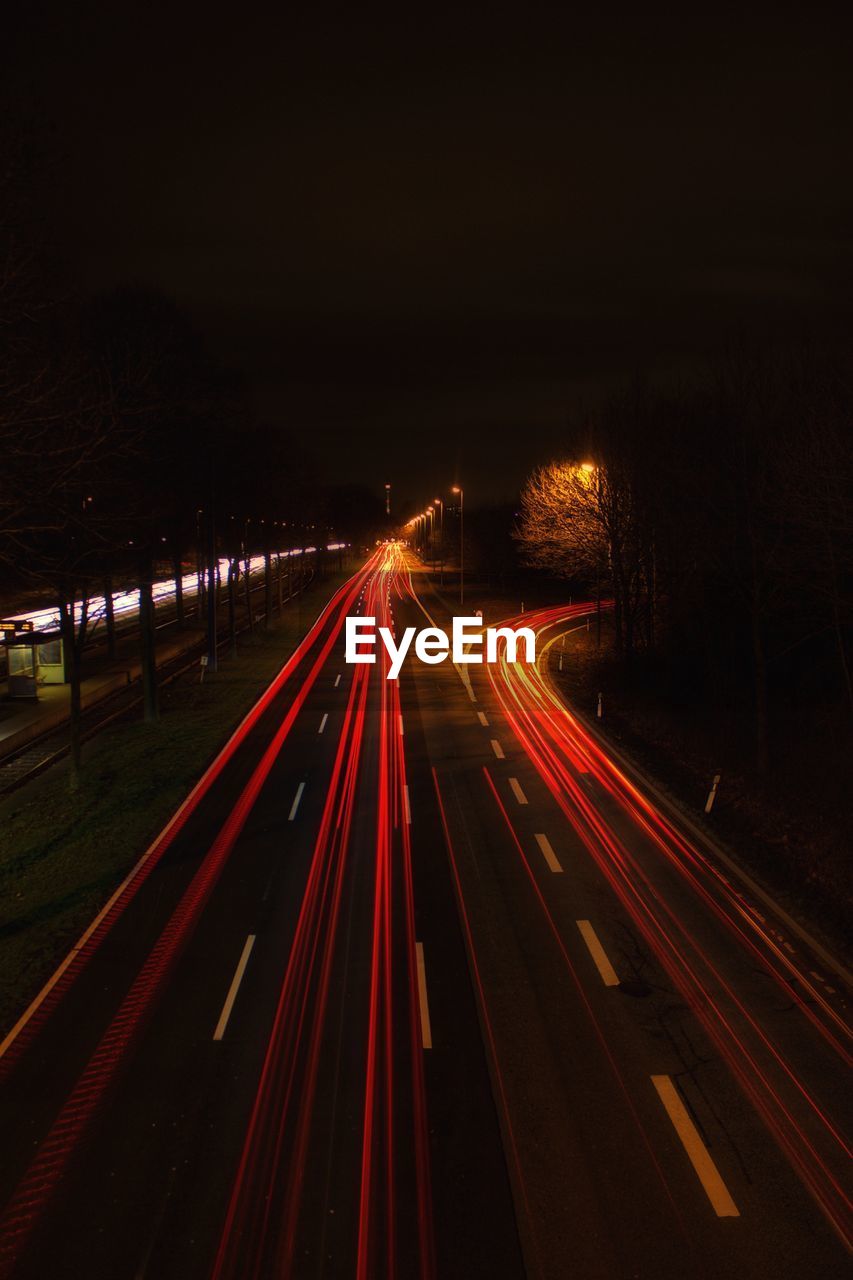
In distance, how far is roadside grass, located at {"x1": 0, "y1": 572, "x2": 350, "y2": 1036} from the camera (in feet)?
37.8

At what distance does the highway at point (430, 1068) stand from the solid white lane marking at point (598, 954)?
0.04m

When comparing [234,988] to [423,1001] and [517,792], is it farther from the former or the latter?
[517,792]

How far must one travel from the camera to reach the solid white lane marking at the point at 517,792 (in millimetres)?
17962

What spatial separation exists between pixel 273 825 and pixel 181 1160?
8.99 m

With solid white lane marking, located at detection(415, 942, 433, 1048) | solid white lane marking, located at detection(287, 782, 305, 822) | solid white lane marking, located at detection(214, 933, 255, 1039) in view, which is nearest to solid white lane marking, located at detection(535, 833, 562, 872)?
solid white lane marking, located at detection(415, 942, 433, 1048)

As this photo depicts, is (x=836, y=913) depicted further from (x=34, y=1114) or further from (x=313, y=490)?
(x=313, y=490)

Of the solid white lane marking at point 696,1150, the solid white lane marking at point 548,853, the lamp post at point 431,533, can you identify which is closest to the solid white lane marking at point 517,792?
the solid white lane marking at point 548,853

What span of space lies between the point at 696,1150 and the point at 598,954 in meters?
3.69

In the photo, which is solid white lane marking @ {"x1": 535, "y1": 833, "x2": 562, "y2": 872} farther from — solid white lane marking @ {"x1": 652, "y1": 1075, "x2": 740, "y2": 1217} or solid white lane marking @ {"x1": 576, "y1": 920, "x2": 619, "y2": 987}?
solid white lane marking @ {"x1": 652, "y1": 1075, "x2": 740, "y2": 1217}

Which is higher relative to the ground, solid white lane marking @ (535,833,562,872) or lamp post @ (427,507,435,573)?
lamp post @ (427,507,435,573)
